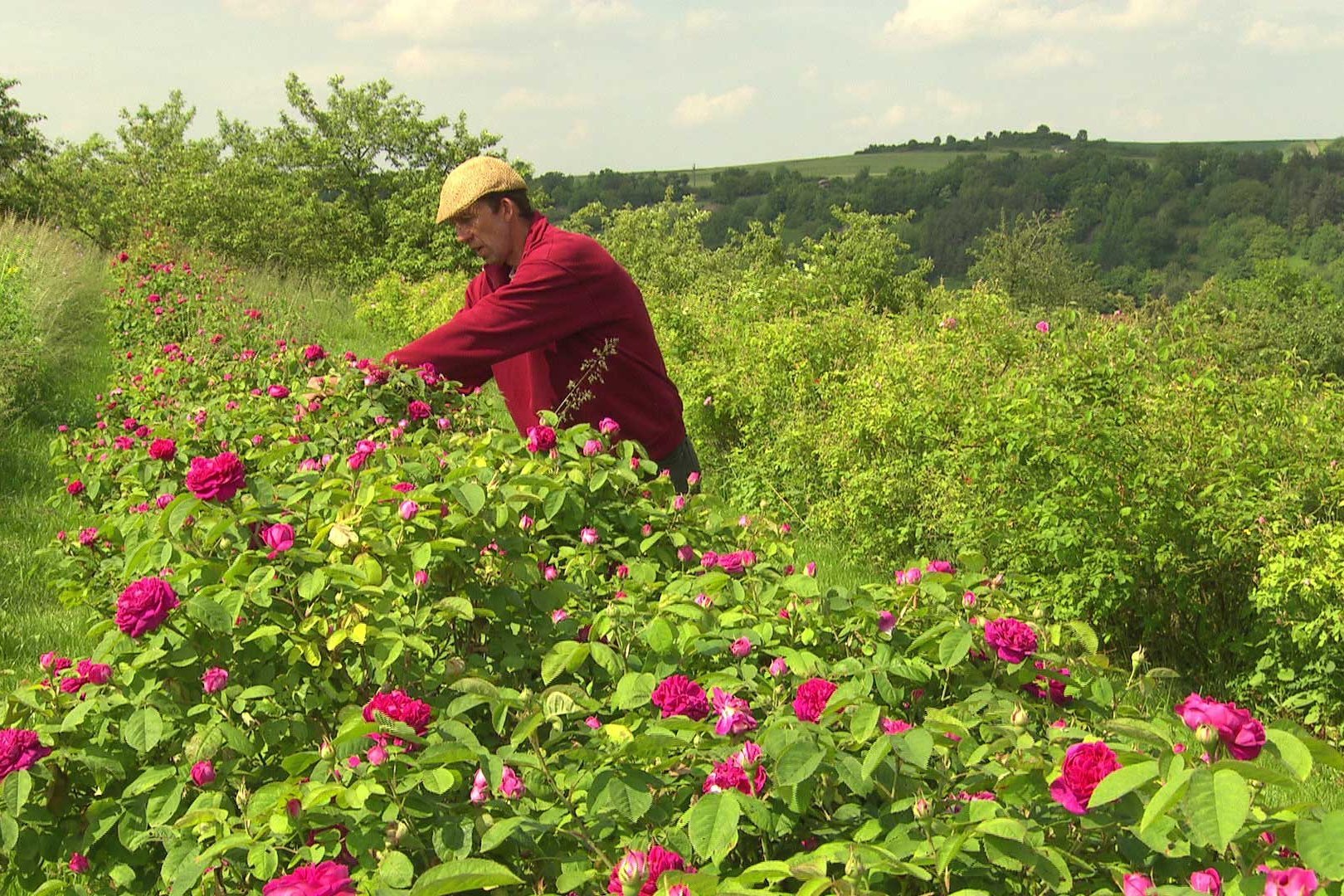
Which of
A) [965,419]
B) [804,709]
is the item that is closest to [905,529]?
[965,419]

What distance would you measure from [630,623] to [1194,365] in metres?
4.34

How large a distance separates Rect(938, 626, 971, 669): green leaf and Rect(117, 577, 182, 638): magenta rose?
3.79 feet

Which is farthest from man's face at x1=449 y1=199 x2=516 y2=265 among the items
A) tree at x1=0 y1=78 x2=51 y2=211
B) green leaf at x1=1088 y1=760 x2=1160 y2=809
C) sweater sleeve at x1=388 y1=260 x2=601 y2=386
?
tree at x1=0 y1=78 x2=51 y2=211

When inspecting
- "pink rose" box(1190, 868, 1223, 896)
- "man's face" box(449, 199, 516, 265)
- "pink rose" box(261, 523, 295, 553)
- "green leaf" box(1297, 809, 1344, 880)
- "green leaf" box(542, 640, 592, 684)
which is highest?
"man's face" box(449, 199, 516, 265)

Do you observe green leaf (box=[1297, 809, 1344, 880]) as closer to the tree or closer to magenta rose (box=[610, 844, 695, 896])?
magenta rose (box=[610, 844, 695, 896])

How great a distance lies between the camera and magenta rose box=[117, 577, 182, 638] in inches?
62.2

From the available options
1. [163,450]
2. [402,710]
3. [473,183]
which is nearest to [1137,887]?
[402,710]

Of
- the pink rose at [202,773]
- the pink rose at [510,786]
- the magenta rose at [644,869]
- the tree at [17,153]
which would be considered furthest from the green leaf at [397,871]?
the tree at [17,153]

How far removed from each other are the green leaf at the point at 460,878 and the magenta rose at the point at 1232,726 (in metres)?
0.76

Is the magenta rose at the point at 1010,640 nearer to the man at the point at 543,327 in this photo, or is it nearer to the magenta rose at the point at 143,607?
the magenta rose at the point at 143,607

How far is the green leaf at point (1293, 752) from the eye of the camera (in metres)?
1.17

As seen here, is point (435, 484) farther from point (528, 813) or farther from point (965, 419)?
point (965, 419)

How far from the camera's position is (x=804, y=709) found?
151 cm

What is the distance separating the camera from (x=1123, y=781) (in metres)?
1.18
